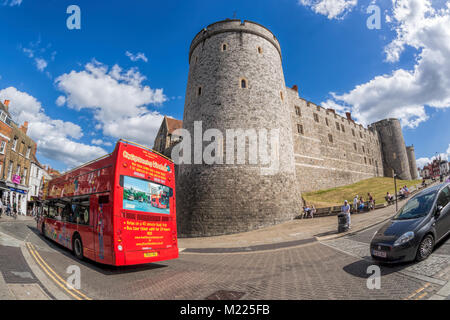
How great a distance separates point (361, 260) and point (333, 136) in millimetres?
34164

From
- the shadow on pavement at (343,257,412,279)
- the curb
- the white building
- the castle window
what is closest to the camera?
the shadow on pavement at (343,257,412,279)

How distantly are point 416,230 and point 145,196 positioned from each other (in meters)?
7.53

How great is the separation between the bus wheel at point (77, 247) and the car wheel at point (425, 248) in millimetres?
10286

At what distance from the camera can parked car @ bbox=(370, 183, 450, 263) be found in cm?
500

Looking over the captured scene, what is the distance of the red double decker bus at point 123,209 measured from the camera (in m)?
6.11

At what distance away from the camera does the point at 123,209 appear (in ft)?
20.2

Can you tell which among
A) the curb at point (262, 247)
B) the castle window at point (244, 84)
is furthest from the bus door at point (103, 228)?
the castle window at point (244, 84)

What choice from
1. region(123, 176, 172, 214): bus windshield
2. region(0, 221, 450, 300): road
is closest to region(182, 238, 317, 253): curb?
region(0, 221, 450, 300): road

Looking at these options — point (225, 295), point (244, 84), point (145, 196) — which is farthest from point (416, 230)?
point (244, 84)

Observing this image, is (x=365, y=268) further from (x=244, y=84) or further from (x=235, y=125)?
(x=244, y=84)

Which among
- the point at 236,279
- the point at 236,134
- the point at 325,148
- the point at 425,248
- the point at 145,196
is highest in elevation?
the point at 325,148

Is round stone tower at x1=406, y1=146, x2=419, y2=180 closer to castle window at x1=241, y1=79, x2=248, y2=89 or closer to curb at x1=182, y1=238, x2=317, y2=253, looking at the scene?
castle window at x1=241, y1=79, x2=248, y2=89

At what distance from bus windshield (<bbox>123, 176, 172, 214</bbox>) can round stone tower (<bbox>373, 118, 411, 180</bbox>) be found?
2253 inches
